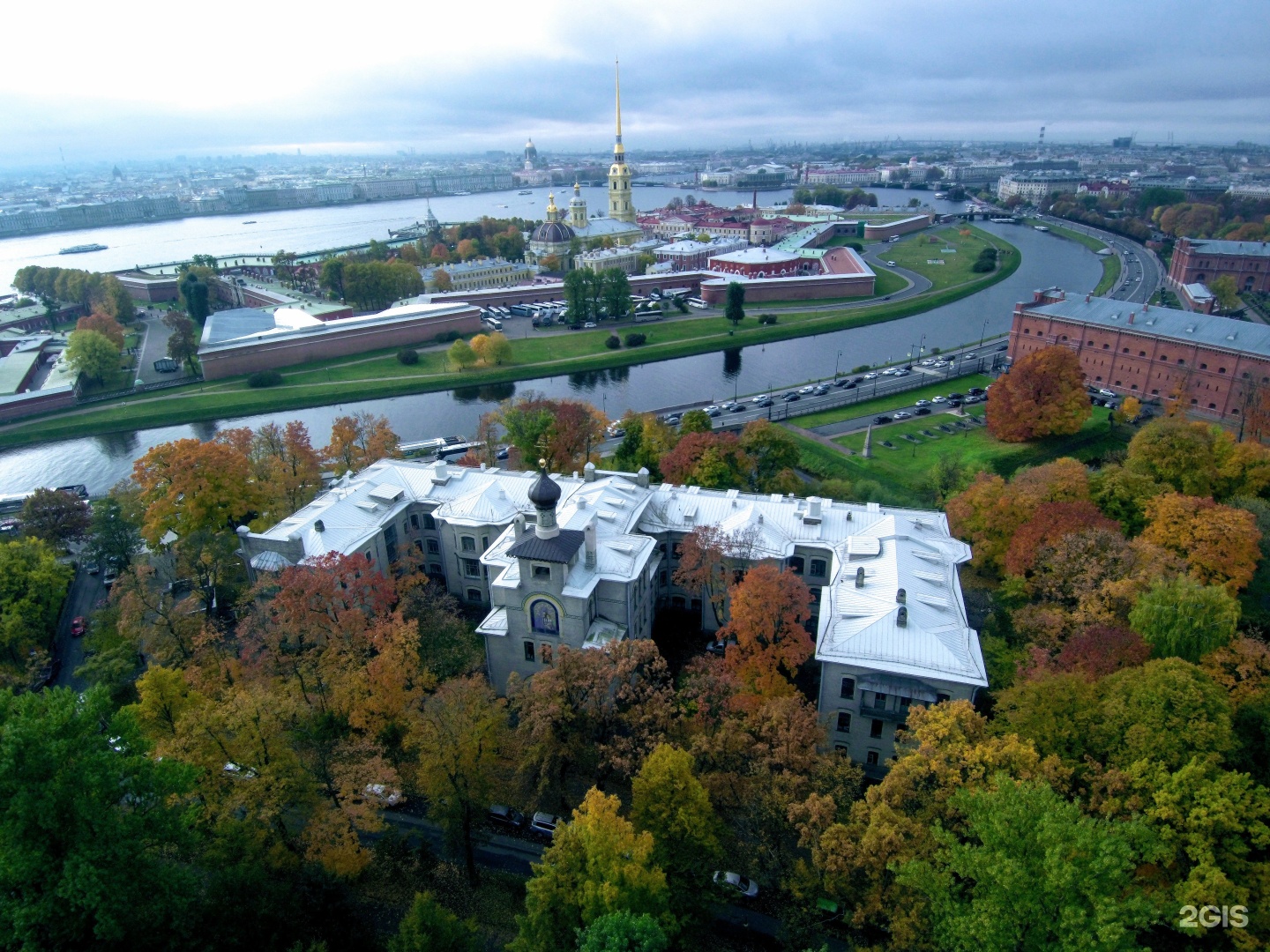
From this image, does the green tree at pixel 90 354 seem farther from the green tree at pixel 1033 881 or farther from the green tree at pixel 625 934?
the green tree at pixel 1033 881

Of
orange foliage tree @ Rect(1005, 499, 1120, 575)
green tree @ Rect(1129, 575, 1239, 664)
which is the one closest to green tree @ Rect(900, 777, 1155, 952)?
green tree @ Rect(1129, 575, 1239, 664)

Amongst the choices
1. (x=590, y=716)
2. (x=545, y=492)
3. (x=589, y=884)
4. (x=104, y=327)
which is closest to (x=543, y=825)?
(x=590, y=716)

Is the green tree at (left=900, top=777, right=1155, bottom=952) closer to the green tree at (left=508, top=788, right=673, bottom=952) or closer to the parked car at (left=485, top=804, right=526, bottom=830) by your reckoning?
the green tree at (left=508, top=788, right=673, bottom=952)

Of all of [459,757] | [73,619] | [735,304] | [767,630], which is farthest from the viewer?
[735,304]

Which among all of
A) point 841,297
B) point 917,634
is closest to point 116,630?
point 917,634

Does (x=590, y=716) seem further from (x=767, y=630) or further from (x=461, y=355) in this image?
(x=461, y=355)
